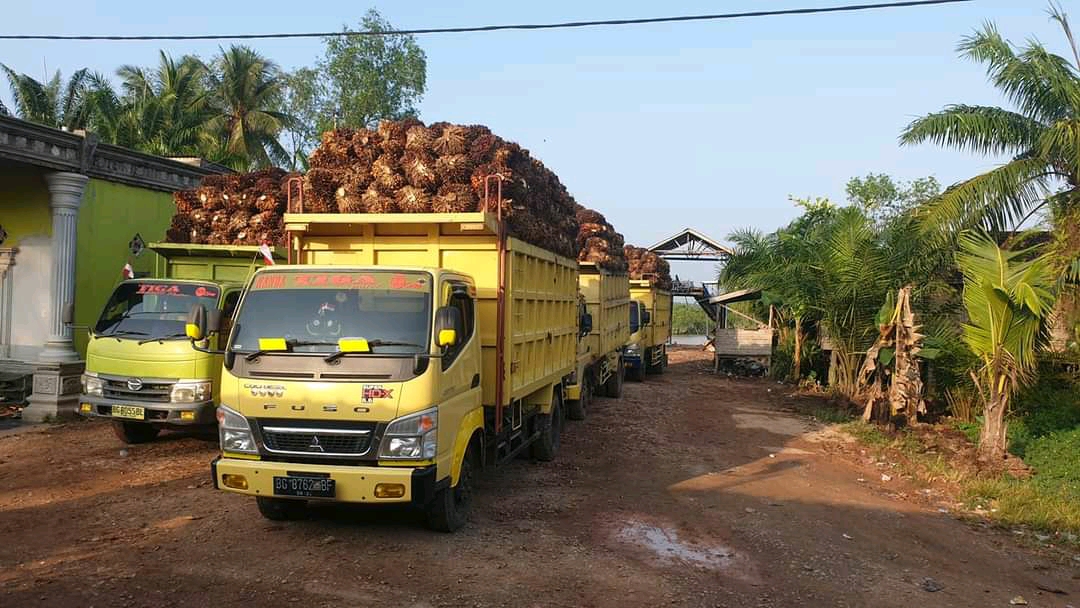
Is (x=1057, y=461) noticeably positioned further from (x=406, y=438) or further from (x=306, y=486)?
(x=306, y=486)

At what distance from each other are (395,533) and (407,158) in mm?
3473

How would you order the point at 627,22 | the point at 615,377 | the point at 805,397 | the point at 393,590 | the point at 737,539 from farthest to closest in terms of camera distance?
the point at 805,397, the point at 615,377, the point at 627,22, the point at 737,539, the point at 393,590

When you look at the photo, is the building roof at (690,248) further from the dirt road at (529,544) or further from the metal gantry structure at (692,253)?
the dirt road at (529,544)

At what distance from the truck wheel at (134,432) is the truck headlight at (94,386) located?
2.05 ft

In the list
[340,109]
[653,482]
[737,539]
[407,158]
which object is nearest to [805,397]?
[653,482]

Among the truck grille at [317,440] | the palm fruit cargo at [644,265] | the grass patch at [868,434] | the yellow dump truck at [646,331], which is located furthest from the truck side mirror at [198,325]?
the palm fruit cargo at [644,265]

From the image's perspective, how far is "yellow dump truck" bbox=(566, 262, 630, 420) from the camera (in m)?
11.9

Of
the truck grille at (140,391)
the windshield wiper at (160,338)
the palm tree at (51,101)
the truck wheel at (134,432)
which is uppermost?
the palm tree at (51,101)

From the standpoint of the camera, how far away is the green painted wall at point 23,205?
12984 millimetres

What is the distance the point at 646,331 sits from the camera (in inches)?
775

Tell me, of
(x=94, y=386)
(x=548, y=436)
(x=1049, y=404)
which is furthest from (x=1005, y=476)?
(x=94, y=386)

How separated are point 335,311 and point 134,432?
216 inches

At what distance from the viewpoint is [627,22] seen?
10.8 metres

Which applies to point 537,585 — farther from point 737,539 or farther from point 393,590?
point 737,539
